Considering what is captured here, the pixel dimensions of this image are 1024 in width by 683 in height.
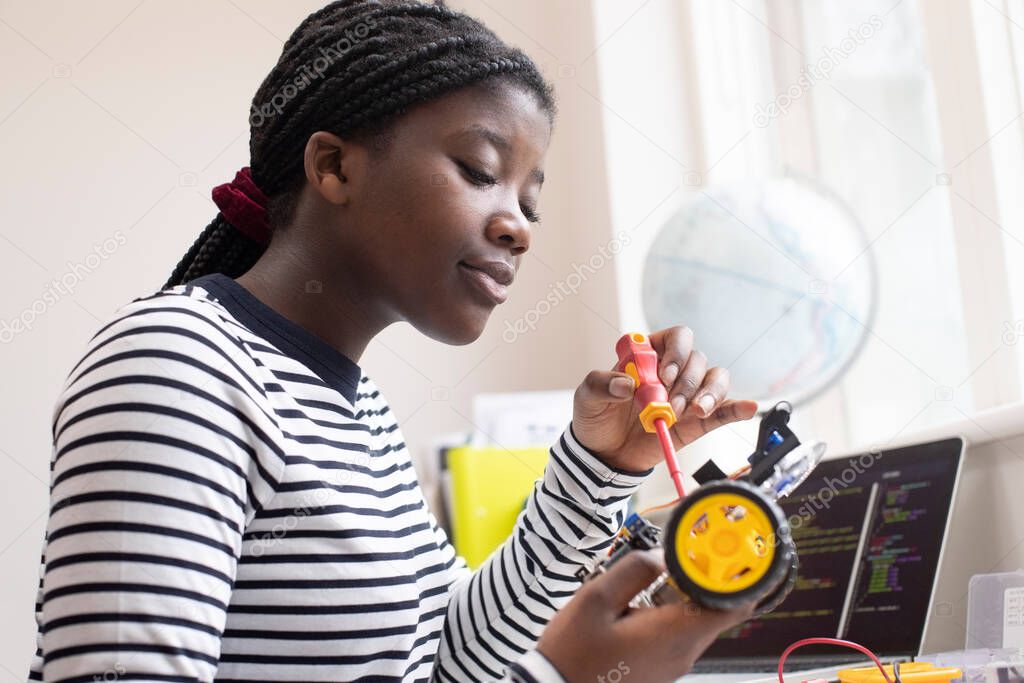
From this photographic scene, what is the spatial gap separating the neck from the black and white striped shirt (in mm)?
21

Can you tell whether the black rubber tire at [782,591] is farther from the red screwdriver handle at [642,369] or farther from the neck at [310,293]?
the neck at [310,293]

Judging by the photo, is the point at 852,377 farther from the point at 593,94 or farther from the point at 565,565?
the point at 565,565

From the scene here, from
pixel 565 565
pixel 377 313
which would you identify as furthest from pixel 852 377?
pixel 377 313

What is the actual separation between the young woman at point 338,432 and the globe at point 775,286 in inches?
27.3

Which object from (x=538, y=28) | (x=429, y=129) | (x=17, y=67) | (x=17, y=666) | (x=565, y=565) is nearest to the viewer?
(x=429, y=129)

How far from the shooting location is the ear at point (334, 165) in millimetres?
888

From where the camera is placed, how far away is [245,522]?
2.39 ft

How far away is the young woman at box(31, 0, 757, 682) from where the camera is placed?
2.10 feet

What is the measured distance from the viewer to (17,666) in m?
2.23

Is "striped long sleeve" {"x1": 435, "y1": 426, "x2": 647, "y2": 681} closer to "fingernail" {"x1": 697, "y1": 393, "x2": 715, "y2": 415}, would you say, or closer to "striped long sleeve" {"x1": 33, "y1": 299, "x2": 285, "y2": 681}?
"fingernail" {"x1": 697, "y1": 393, "x2": 715, "y2": 415}

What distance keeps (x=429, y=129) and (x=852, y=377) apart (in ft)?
4.57

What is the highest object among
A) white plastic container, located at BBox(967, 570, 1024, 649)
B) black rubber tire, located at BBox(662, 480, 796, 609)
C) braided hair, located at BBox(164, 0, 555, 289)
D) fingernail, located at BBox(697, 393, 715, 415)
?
braided hair, located at BBox(164, 0, 555, 289)
